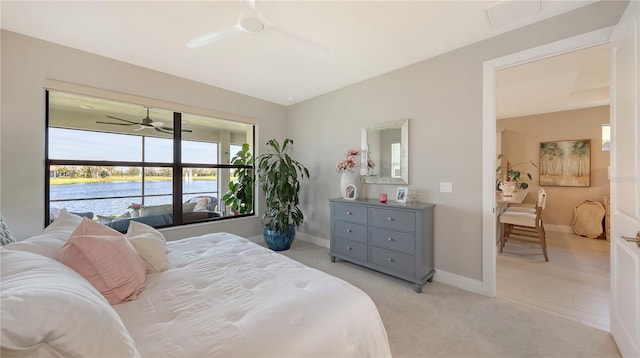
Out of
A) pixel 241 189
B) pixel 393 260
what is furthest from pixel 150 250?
pixel 241 189

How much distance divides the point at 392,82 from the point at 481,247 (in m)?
2.25

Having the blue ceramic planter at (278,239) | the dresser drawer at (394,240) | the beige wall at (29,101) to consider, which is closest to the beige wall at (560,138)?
the dresser drawer at (394,240)

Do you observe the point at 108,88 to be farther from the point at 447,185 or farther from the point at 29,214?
the point at 447,185

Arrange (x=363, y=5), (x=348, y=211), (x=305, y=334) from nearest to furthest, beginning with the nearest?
1. (x=305, y=334)
2. (x=363, y=5)
3. (x=348, y=211)

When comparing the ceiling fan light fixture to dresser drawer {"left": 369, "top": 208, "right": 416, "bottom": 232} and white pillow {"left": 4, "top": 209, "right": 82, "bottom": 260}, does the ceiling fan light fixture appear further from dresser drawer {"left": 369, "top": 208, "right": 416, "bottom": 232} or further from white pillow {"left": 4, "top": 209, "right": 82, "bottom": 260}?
dresser drawer {"left": 369, "top": 208, "right": 416, "bottom": 232}

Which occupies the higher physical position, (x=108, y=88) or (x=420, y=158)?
(x=108, y=88)

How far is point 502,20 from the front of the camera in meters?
2.11

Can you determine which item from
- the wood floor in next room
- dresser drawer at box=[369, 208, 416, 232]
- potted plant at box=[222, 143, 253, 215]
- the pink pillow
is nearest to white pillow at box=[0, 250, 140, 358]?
the pink pillow

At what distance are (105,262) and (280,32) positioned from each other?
190cm

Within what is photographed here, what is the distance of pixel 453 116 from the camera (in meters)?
2.64

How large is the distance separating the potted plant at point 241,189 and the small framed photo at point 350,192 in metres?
1.87

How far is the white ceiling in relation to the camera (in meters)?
1.96

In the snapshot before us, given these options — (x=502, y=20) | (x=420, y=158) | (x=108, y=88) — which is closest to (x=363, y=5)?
(x=502, y=20)

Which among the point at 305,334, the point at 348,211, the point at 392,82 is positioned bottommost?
the point at 305,334
